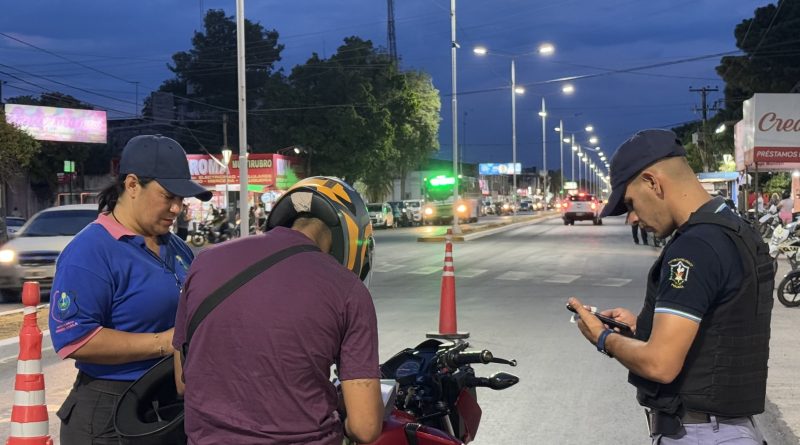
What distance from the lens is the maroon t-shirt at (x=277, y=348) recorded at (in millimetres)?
1992

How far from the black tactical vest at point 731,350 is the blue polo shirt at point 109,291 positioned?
179 cm

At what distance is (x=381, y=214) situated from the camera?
164 ft

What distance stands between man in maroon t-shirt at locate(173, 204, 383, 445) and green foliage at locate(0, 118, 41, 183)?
29.9 meters

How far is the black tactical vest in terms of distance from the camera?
2.40m

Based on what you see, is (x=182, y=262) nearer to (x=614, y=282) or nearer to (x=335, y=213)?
(x=335, y=213)

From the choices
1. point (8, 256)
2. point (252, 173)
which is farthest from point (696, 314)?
point (252, 173)

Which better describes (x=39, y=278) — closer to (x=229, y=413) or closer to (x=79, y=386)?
(x=79, y=386)

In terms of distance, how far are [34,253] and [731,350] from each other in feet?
47.0

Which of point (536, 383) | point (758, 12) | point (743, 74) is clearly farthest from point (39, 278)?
point (758, 12)

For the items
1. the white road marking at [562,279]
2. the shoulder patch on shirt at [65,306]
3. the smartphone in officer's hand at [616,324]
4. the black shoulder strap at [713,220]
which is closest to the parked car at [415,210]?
the white road marking at [562,279]

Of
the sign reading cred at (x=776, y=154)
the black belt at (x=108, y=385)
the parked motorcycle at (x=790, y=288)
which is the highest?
the sign reading cred at (x=776, y=154)

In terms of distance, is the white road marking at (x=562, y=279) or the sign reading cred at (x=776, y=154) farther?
the sign reading cred at (x=776, y=154)

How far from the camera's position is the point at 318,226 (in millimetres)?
2246

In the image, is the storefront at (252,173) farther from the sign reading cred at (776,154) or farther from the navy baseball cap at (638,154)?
the navy baseball cap at (638,154)
